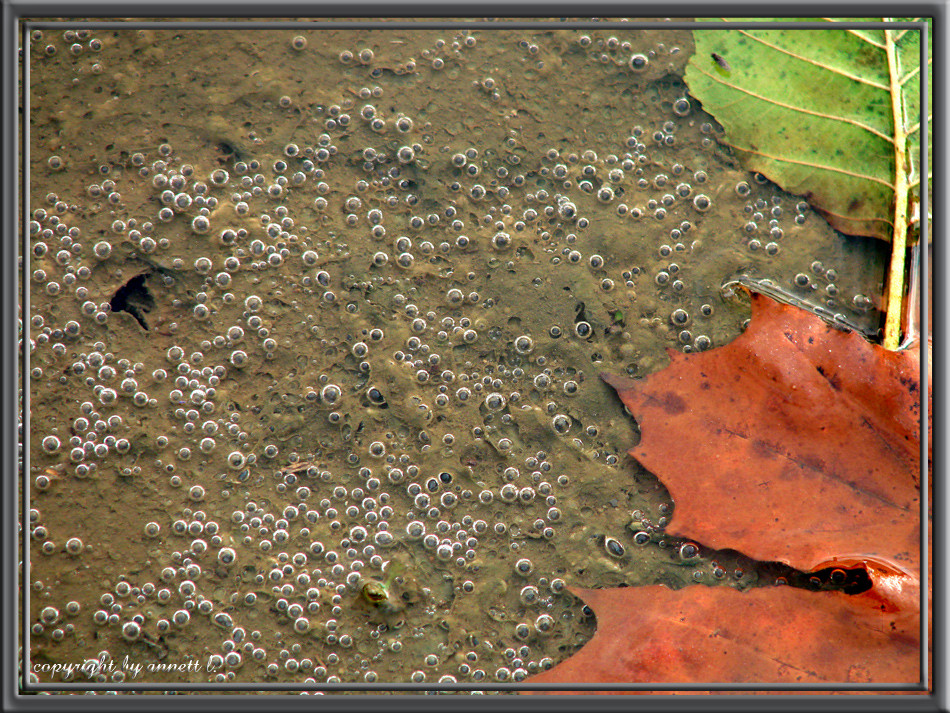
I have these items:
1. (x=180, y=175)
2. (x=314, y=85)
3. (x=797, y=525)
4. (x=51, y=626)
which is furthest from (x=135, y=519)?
(x=797, y=525)

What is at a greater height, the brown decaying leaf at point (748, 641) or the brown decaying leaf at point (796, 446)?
the brown decaying leaf at point (796, 446)

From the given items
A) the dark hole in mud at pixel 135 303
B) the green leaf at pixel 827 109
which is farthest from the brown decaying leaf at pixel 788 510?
the dark hole in mud at pixel 135 303

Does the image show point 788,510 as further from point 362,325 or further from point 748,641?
point 362,325


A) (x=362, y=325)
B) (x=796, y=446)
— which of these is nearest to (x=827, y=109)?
(x=796, y=446)

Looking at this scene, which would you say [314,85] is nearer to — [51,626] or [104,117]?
[104,117]

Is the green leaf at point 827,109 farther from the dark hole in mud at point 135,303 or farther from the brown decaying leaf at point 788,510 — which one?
the dark hole in mud at point 135,303
